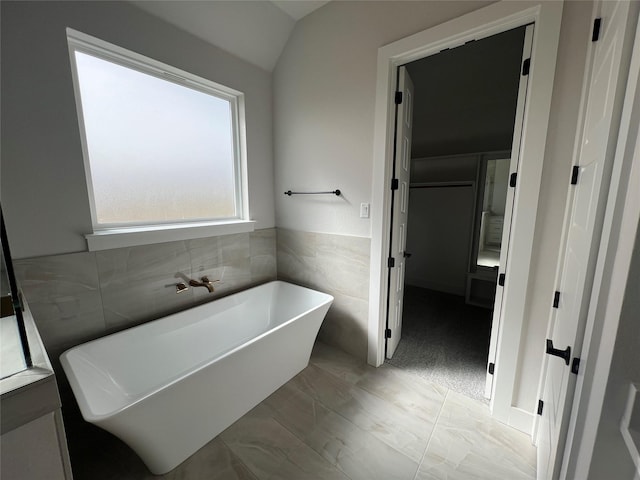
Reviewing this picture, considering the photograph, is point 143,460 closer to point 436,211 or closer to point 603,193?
point 603,193

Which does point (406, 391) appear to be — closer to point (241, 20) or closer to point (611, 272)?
point (611, 272)

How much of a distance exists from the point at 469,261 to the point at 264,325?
2.64 meters

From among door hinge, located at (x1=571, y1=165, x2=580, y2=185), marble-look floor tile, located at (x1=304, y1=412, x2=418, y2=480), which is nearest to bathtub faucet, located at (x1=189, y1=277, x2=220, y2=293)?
marble-look floor tile, located at (x1=304, y1=412, x2=418, y2=480)

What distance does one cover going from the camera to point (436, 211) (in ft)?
11.6

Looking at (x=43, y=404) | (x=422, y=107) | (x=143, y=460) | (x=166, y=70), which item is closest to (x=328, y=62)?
(x=166, y=70)

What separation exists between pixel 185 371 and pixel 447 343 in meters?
2.25

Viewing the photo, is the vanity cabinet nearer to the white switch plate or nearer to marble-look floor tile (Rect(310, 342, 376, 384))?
marble-look floor tile (Rect(310, 342, 376, 384))

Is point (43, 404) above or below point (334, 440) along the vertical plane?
above

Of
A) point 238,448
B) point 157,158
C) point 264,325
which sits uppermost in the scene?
point 157,158

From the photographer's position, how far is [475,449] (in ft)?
4.66

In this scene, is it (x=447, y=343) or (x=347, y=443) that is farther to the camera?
(x=447, y=343)

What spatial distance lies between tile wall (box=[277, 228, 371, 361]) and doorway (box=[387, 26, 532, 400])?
298mm

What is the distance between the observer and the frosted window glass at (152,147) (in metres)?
1.60

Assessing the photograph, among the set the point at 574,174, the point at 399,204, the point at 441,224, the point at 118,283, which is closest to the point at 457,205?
the point at 441,224
